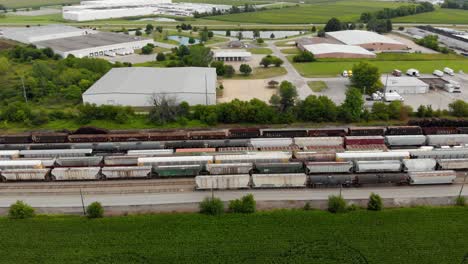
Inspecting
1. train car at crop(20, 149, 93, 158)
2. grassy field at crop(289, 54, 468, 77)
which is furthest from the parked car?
train car at crop(20, 149, 93, 158)

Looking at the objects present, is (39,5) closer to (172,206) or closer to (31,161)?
(31,161)

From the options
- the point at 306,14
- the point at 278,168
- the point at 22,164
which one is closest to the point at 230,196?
the point at 278,168

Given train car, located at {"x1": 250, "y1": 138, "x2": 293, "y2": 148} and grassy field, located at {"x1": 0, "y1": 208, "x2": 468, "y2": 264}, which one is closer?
grassy field, located at {"x1": 0, "y1": 208, "x2": 468, "y2": 264}

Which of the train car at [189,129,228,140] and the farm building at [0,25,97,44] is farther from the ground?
the farm building at [0,25,97,44]

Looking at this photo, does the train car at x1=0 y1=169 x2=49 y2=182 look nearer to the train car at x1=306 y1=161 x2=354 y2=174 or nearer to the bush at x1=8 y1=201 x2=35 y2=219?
the bush at x1=8 y1=201 x2=35 y2=219

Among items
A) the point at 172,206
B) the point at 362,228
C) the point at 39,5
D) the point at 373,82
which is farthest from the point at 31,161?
the point at 39,5
